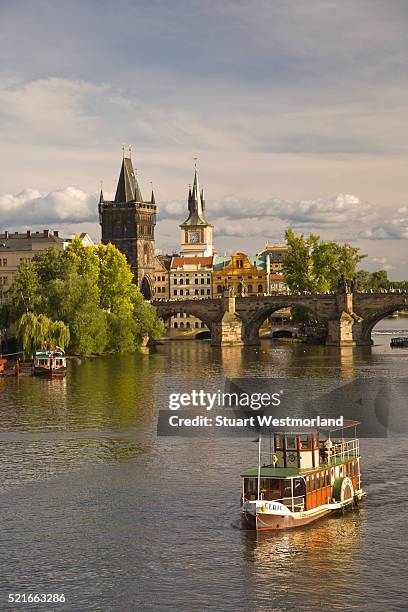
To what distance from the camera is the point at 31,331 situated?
95125 millimetres

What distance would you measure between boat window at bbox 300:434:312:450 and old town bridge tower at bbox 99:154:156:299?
→ 13969 centimetres

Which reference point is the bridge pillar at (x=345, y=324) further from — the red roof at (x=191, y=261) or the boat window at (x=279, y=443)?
the boat window at (x=279, y=443)

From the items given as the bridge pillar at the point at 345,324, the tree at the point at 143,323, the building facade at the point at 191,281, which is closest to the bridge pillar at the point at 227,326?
the bridge pillar at the point at 345,324

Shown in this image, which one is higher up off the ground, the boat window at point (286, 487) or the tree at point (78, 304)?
the tree at point (78, 304)

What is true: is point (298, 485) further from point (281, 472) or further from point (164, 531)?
point (164, 531)

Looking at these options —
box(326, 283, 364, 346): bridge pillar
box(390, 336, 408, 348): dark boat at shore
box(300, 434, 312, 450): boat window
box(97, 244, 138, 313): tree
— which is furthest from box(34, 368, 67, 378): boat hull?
box(390, 336, 408, 348): dark boat at shore

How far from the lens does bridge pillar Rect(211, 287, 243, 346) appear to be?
13650 centimetres

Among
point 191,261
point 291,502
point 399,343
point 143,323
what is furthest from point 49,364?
point 191,261

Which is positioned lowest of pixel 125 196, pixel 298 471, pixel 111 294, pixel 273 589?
pixel 273 589

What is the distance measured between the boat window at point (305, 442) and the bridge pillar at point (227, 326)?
96225mm

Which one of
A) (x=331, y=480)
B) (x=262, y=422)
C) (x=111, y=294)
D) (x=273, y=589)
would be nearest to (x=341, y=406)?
(x=262, y=422)

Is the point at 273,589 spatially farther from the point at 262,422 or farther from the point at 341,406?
the point at 341,406

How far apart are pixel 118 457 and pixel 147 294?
131666 millimetres

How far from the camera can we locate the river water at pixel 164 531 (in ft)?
102
